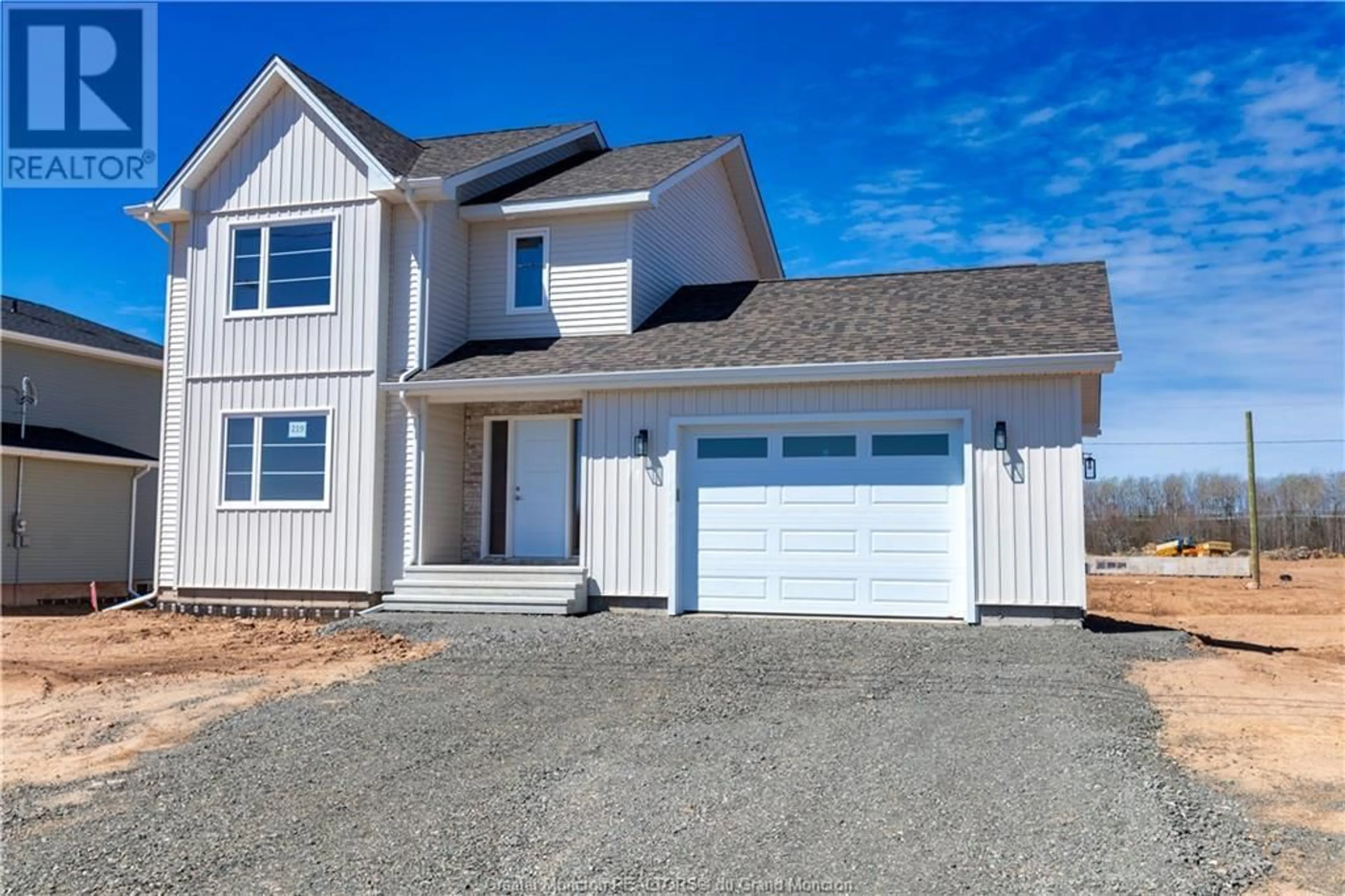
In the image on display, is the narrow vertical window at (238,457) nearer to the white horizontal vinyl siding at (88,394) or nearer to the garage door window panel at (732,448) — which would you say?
the garage door window panel at (732,448)

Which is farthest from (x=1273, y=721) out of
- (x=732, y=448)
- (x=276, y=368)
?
(x=276, y=368)

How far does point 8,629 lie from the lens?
43.4ft

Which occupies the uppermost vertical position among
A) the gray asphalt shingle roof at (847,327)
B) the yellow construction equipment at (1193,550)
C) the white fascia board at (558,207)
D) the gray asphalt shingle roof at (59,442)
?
the white fascia board at (558,207)

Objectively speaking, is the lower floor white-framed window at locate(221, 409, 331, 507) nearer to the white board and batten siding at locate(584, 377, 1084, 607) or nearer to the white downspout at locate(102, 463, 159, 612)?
the white board and batten siding at locate(584, 377, 1084, 607)

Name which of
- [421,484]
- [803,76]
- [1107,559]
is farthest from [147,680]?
[1107,559]

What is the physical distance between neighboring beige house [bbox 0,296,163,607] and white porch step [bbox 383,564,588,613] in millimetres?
8238

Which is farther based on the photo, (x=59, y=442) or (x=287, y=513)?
(x=59, y=442)

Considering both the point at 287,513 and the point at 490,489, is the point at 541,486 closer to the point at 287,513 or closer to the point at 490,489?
the point at 490,489

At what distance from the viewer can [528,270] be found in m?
14.7

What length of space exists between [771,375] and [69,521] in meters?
15.0

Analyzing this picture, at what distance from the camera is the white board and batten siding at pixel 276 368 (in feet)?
44.2

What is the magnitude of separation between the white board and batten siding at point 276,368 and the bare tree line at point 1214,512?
91.3 ft

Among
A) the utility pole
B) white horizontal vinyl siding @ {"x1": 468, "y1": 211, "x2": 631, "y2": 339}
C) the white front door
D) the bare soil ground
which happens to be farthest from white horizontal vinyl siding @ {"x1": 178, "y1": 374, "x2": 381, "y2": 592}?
the utility pole

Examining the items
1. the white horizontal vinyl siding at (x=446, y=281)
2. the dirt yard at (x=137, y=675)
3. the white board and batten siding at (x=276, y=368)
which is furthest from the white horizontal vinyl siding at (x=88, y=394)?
the white horizontal vinyl siding at (x=446, y=281)
